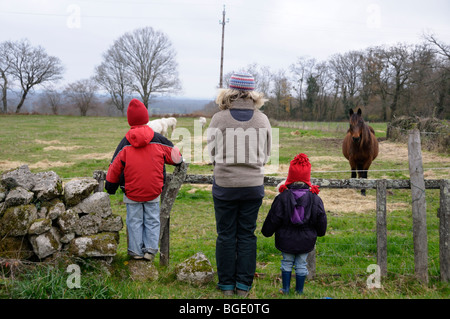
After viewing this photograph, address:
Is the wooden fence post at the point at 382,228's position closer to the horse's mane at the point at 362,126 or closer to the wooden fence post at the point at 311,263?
the wooden fence post at the point at 311,263

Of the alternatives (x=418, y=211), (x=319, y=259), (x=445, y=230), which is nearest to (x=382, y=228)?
(x=418, y=211)

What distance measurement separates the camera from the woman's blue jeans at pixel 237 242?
3.48m

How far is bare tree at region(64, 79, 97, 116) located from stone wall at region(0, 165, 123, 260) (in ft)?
176

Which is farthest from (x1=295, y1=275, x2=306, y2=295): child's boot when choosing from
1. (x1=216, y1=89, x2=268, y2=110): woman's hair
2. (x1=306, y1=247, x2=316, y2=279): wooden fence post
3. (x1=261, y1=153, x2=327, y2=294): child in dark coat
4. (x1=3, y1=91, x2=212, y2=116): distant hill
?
(x1=3, y1=91, x2=212, y2=116): distant hill

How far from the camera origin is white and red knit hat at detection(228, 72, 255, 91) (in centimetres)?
342

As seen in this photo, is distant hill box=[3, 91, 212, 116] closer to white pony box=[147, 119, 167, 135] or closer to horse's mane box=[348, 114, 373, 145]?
white pony box=[147, 119, 167, 135]

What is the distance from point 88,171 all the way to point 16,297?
1018cm

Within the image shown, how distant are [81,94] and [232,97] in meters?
56.7
